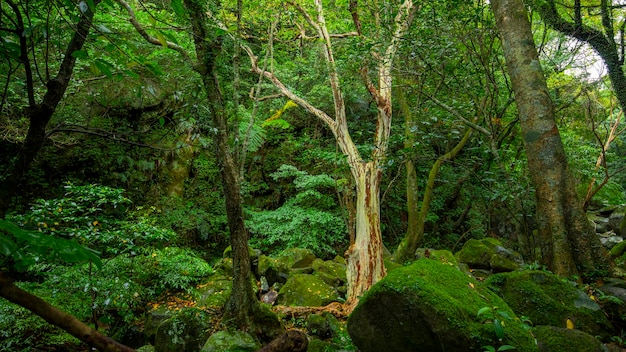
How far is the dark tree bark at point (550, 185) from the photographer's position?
3.35 m

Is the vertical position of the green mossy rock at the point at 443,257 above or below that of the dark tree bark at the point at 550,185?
below

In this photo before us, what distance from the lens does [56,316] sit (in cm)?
61

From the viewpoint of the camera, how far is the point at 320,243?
891cm

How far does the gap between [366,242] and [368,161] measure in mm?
1531

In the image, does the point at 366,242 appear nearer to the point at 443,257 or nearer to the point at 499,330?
the point at 443,257

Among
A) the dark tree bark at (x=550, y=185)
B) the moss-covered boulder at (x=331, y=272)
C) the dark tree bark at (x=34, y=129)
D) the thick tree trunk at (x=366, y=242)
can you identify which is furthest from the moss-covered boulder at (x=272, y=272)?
the dark tree bark at (x=34, y=129)

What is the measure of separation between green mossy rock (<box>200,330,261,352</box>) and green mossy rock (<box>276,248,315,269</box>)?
344 centimetres

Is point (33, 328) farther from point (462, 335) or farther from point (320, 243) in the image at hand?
point (320, 243)

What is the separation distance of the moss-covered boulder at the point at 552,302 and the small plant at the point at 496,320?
783 mm

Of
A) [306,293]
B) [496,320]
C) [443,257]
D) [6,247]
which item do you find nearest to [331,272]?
[306,293]

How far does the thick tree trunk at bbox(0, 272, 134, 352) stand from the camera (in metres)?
0.58

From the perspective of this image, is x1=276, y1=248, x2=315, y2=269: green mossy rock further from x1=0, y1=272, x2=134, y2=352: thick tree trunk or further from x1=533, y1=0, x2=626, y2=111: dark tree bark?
x1=0, y1=272, x2=134, y2=352: thick tree trunk

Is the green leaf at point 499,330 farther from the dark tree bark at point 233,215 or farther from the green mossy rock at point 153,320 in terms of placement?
the green mossy rock at point 153,320

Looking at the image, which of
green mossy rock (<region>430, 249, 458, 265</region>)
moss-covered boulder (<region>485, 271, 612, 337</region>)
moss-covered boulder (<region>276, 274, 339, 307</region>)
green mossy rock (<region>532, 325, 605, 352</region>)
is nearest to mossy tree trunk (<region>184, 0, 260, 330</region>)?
moss-covered boulder (<region>276, 274, 339, 307</region>)
